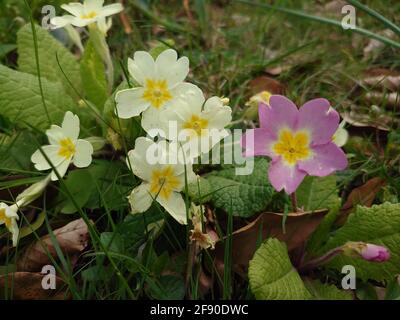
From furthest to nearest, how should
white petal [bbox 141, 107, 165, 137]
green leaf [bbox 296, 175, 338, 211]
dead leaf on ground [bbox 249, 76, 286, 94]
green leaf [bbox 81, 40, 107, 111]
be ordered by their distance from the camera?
dead leaf on ground [bbox 249, 76, 286, 94] → green leaf [bbox 81, 40, 107, 111] → green leaf [bbox 296, 175, 338, 211] → white petal [bbox 141, 107, 165, 137]

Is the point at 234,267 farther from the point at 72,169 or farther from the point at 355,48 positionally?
the point at 355,48

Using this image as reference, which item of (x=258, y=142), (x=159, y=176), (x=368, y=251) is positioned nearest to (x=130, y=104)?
(x=159, y=176)

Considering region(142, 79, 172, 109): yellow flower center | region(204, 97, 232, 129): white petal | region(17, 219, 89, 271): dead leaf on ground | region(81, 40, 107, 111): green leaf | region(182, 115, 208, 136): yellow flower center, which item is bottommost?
region(17, 219, 89, 271): dead leaf on ground

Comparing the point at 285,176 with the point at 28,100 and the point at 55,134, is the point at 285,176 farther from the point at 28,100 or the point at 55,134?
the point at 28,100

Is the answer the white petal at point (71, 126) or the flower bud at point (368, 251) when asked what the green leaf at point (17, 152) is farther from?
the flower bud at point (368, 251)

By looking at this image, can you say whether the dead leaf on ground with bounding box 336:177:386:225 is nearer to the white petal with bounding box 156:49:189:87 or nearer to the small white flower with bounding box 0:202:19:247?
the white petal with bounding box 156:49:189:87

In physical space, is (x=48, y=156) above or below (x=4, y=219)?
above

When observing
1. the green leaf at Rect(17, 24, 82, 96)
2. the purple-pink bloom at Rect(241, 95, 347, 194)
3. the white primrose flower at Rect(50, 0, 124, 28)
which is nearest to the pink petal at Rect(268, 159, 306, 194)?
the purple-pink bloom at Rect(241, 95, 347, 194)
